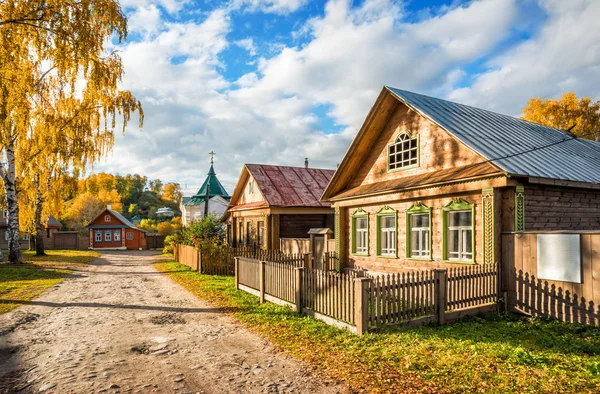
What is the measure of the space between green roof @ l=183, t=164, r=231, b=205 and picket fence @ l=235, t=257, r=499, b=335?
135 ft

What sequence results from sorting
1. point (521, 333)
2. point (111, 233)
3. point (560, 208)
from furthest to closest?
point (111, 233), point (560, 208), point (521, 333)

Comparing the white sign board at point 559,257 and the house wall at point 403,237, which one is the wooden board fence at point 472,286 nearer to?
the house wall at point 403,237

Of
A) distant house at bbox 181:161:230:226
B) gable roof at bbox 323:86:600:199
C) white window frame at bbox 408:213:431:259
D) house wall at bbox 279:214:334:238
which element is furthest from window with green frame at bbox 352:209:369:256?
distant house at bbox 181:161:230:226

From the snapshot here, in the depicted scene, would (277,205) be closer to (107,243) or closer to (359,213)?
(359,213)

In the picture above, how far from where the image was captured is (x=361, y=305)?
800cm

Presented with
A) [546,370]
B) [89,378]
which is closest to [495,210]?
[546,370]

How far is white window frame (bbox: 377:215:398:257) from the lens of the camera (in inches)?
552

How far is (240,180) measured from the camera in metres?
27.3

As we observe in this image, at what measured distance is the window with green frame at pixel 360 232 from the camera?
15.6 meters

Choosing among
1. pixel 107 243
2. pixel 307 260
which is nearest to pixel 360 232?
pixel 307 260

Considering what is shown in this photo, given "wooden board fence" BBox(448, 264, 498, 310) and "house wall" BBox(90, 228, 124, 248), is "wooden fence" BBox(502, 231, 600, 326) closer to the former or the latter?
"wooden board fence" BBox(448, 264, 498, 310)

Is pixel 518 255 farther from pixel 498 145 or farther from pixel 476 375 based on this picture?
pixel 476 375

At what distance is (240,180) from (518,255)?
20.1 meters

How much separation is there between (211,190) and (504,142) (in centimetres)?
4362
